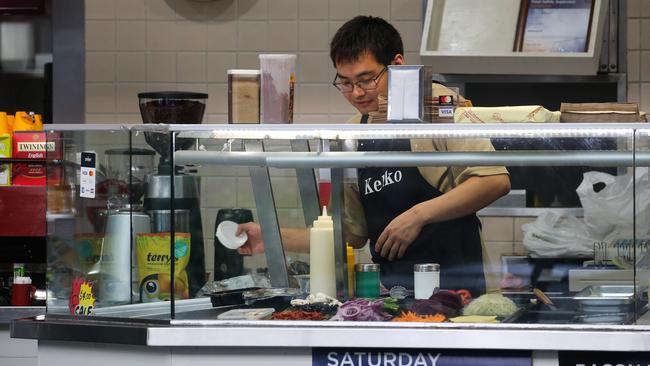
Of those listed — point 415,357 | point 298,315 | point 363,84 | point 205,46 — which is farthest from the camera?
point 205,46

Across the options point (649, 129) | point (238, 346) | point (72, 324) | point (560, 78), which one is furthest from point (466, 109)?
point (560, 78)

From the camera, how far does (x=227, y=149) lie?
2.85m

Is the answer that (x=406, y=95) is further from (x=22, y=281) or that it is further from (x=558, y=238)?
(x=22, y=281)

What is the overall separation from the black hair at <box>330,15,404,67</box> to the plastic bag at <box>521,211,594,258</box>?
28.4 inches

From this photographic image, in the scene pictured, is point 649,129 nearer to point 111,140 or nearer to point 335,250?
point 335,250

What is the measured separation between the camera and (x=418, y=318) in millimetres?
2697

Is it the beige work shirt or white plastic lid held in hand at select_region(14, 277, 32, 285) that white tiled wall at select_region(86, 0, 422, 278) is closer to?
white plastic lid held in hand at select_region(14, 277, 32, 285)

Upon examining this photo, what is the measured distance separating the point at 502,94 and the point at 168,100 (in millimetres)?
2587

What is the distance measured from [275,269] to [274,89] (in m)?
0.50

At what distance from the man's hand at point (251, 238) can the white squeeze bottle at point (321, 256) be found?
142mm

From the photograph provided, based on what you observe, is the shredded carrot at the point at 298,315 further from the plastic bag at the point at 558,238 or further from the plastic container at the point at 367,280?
the plastic bag at the point at 558,238

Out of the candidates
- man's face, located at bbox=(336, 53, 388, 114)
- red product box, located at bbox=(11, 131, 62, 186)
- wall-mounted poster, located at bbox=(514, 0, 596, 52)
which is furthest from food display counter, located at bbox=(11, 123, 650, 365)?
wall-mounted poster, located at bbox=(514, 0, 596, 52)

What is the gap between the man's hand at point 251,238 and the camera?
115 inches

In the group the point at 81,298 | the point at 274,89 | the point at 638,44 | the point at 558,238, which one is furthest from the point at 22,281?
the point at 638,44
